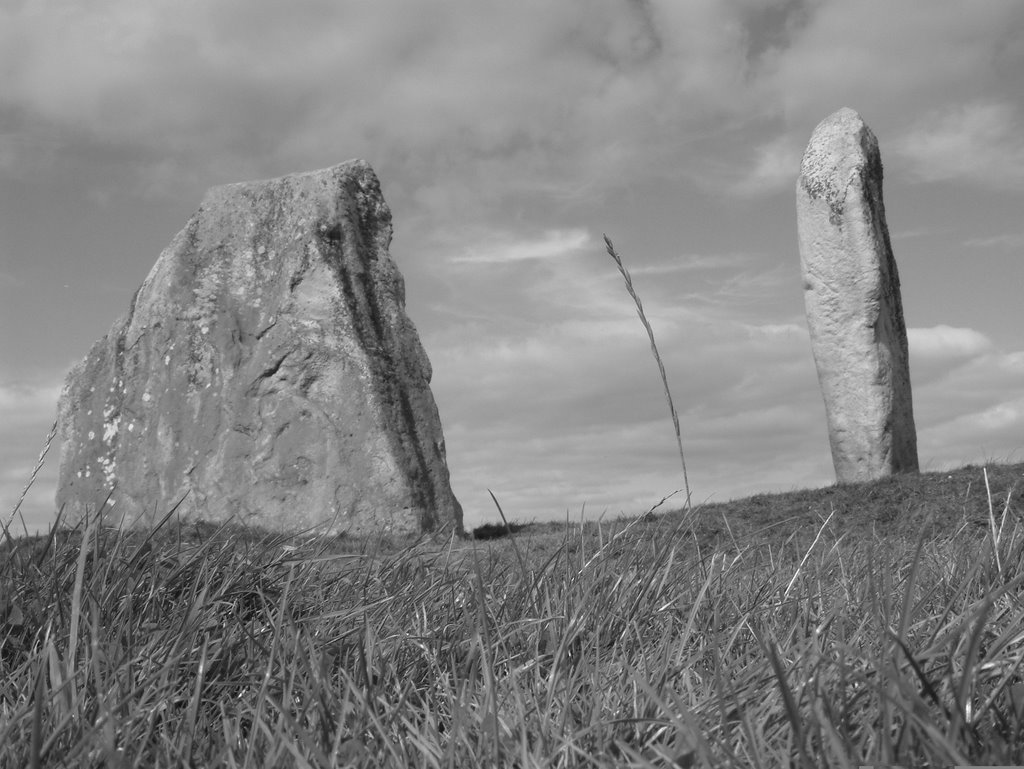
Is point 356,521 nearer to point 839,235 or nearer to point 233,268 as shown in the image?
point 233,268

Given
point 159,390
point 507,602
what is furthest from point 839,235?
point 507,602

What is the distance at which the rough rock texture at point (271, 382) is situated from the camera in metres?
9.05

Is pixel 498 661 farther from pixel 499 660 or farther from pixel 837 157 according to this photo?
pixel 837 157

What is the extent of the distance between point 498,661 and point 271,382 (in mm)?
7328

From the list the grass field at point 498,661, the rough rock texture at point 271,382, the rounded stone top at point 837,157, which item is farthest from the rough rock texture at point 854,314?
the grass field at point 498,661

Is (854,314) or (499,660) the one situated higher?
(854,314)

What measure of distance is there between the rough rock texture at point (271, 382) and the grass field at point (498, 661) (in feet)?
18.7

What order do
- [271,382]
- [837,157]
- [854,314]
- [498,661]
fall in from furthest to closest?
[837,157]
[854,314]
[271,382]
[498,661]

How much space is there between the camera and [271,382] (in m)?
9.27

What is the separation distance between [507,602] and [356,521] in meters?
6.36

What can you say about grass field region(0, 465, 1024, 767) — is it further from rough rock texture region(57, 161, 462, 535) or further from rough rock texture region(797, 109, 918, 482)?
rough rock texture region(797, 109, 918, 482)

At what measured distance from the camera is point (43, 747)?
170 centimetres

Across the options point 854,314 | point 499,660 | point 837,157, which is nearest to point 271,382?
point 854,314

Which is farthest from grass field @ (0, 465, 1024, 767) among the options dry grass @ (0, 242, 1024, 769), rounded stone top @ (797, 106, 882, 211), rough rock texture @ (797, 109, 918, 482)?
rounded stone top @ (797, 106, 882, 211)
